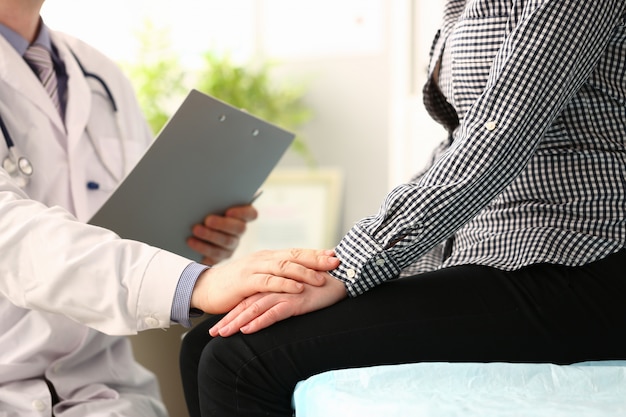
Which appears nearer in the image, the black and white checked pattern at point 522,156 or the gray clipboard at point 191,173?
the black and white checked pattern at point 522,156

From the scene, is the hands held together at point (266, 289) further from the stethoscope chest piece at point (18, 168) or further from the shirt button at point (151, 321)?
the stethoscope chest piece at point (18, 168)

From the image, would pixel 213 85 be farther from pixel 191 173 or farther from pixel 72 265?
pixel 72 265

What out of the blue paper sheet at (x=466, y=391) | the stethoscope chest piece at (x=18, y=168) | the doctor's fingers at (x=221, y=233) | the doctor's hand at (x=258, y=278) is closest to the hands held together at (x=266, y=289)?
the doctor's hand at (x=258, y=278)

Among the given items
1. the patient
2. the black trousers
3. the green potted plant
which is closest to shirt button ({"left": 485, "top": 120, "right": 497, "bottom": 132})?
the patient

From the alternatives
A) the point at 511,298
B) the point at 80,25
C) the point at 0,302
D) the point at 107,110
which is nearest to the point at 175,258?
the point at 0,302

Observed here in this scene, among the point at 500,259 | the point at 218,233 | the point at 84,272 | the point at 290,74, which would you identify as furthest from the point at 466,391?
the point at 290,74

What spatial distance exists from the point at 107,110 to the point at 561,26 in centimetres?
88

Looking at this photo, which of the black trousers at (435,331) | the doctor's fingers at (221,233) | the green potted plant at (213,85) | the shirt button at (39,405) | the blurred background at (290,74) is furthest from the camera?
the blurred background at (290,74)

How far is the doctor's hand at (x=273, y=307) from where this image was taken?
39.6 inches

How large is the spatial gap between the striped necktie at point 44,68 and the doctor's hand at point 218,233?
0.36 m

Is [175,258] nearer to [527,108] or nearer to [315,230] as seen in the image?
[527,108]

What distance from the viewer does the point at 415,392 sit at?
3.08 ft

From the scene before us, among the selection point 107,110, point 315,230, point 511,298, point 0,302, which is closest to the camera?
point 511,298

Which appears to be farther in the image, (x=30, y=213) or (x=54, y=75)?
(x=54, y=75)
